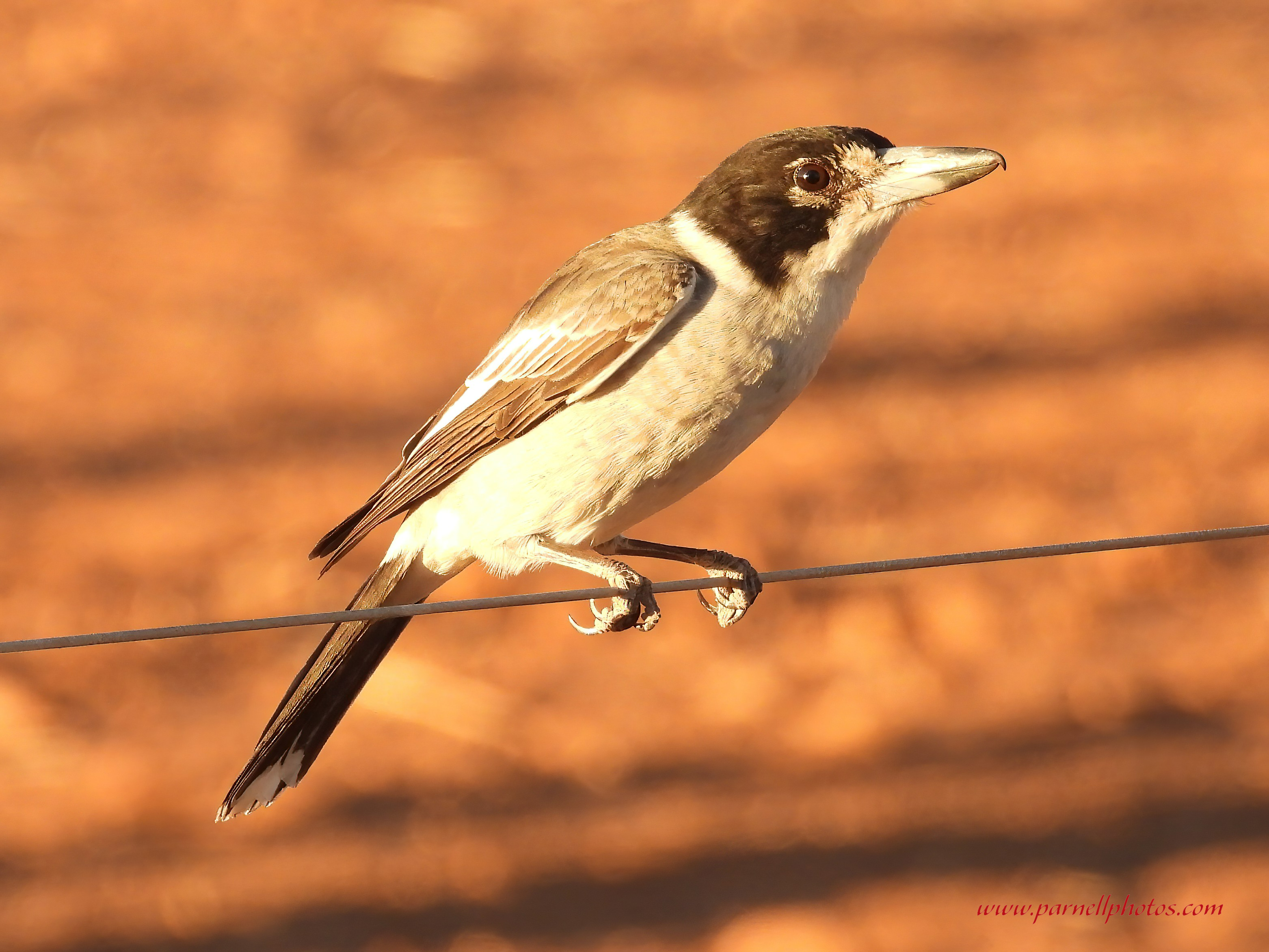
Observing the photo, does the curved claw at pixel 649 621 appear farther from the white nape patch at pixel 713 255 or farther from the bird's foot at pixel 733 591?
the white nape patch at pixel 713 255

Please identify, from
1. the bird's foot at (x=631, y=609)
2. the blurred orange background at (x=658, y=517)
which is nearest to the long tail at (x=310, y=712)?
the bird's foot at (x=631, y=609)

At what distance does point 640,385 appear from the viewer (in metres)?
3.35

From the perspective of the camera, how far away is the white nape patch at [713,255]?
3.42 meters

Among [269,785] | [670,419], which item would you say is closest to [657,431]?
[670,419]

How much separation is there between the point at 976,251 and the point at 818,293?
4359 millimetres

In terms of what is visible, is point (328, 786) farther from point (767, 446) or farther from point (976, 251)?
point (976, 251)

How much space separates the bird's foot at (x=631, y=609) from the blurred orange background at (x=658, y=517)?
2.87 metres

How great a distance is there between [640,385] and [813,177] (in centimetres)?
63

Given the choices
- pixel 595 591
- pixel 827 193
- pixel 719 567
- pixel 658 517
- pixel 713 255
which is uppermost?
pixel 827 193

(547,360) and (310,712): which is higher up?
(547,360)

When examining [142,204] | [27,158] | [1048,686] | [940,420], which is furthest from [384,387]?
[1048,686]

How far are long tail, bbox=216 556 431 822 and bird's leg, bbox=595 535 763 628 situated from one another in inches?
22.9

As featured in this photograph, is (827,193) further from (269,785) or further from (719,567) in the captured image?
(269,785)

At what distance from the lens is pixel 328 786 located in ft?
21.5
